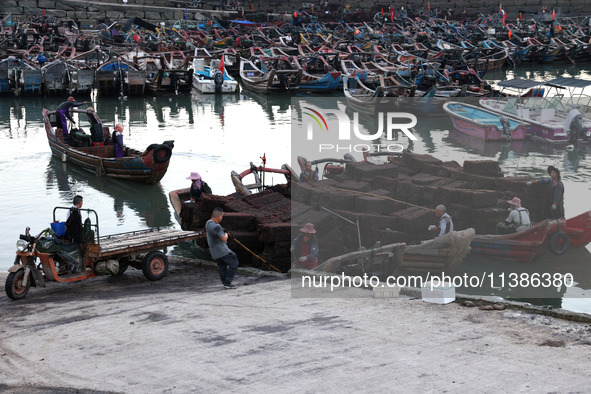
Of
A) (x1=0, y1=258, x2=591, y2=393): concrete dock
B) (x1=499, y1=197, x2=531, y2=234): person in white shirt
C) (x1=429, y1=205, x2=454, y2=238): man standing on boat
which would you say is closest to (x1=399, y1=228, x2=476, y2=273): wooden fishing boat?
(x1=429, y1=205, x2=454, y2=238): man standing on boat

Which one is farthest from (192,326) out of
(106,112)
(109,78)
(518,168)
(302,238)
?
(109,78)

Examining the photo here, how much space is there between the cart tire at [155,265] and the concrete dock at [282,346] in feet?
4.32

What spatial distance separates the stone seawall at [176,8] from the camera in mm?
60688

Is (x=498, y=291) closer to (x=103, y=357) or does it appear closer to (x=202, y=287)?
(x=202, y=287)

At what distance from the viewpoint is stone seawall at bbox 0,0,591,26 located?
6069 cm

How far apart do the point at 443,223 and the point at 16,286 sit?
693cm

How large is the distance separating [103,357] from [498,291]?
7.82 metres

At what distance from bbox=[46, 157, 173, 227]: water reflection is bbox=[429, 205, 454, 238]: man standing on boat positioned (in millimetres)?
7262

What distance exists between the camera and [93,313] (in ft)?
34.1

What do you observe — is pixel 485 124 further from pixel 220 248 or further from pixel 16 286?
pixel 16 286

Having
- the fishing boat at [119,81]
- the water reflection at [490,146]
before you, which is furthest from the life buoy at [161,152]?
the fishing boat at [119,81]

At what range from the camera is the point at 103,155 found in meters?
23.0

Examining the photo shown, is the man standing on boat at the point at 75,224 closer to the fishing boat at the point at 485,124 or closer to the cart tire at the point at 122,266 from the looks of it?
the cart tire at the point at 122,266

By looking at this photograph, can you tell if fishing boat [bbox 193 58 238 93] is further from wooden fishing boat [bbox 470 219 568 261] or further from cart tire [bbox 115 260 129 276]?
cart tire [bbox 115 260 129 276]
